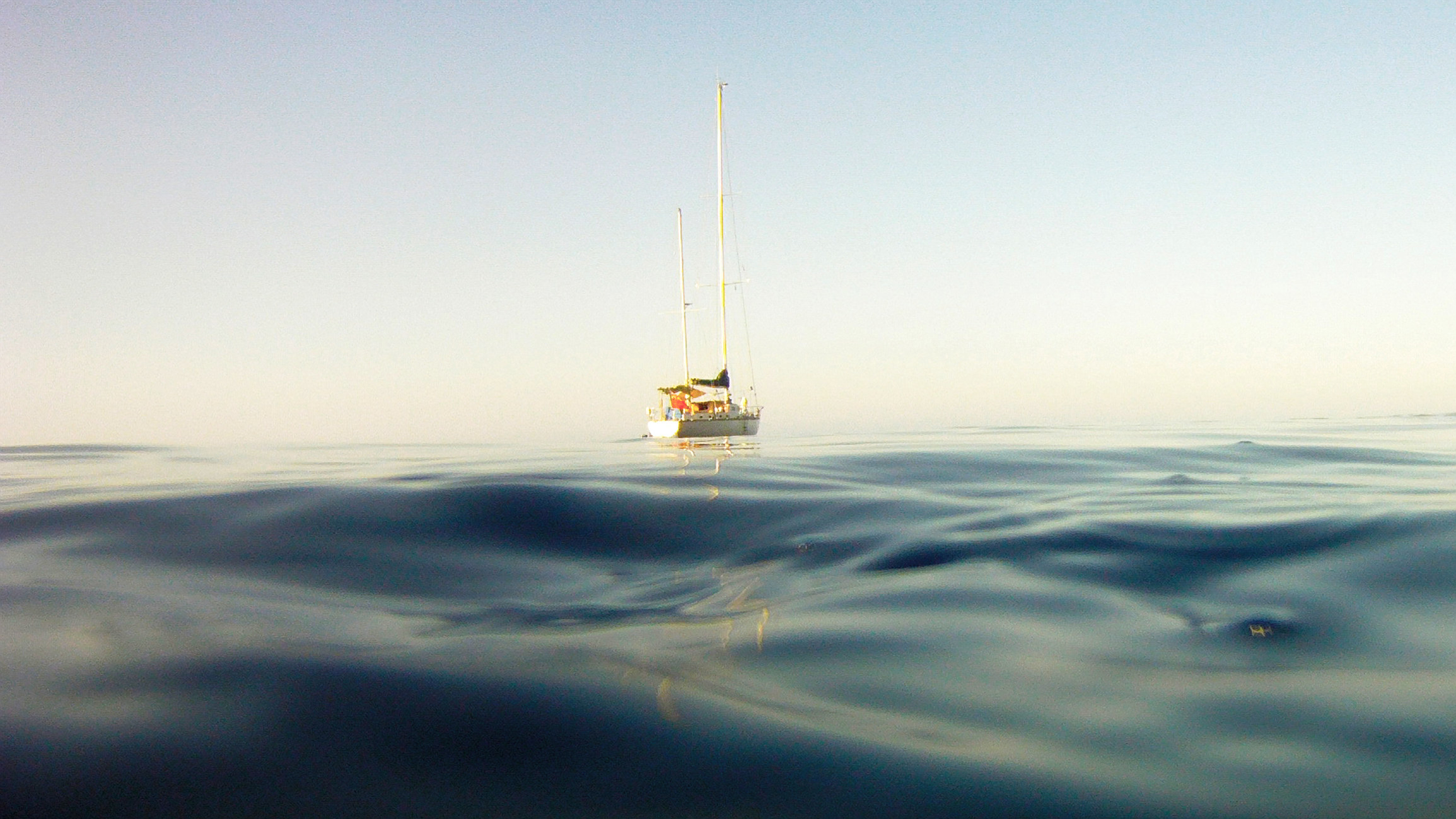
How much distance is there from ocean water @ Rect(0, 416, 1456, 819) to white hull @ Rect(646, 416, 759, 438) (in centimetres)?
3793

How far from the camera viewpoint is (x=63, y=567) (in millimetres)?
4738

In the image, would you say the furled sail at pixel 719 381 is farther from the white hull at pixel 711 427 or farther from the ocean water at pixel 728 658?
the ocean water at pixel 728 658

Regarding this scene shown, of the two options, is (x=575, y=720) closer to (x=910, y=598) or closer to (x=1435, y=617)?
(x=910, y=598)

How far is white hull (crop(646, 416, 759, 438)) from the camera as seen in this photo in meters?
45.0

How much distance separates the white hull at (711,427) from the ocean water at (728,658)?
3793cm

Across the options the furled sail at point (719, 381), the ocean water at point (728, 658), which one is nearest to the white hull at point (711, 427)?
the furled sail at point (719, 381)

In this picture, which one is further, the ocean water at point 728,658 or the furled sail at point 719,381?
the furled sail at point 719,381

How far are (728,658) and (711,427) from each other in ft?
137

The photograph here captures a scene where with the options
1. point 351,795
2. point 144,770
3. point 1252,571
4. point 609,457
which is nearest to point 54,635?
point 144,770

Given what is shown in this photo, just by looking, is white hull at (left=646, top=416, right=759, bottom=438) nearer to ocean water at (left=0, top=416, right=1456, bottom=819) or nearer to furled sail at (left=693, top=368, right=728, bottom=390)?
furled sail at (left=693, top=368, right=728, bottom=390)

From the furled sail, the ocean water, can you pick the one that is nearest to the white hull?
the furled sail

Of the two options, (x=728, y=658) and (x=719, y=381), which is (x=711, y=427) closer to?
(x=719, y=381)

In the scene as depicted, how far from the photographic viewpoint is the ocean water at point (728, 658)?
2.10 m

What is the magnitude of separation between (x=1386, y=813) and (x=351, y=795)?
251 centimetres
